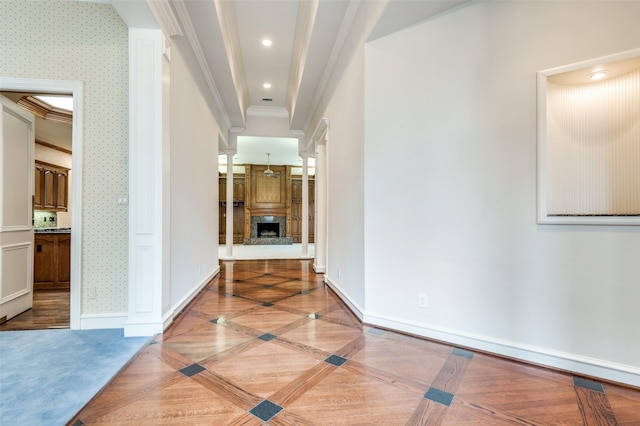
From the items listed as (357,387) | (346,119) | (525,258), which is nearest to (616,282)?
(525,258)

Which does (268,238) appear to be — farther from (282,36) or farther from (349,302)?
(349,302)

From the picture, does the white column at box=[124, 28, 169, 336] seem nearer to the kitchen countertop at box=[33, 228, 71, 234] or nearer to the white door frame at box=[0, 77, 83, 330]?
the white door frame at box=[0, 77, 83, 330]

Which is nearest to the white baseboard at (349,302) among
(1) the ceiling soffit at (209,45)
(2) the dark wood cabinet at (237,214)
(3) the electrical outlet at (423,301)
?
(3) the electrical outlet at (423,301)

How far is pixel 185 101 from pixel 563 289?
3773 mm

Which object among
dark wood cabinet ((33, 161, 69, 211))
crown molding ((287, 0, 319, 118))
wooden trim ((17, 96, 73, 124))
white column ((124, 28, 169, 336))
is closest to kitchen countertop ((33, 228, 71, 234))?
dark wood cabinet ((33, 161, 69, 211))

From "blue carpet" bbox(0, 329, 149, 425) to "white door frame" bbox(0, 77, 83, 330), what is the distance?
0.31 m

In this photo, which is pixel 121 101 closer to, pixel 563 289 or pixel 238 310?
pixel 238 310

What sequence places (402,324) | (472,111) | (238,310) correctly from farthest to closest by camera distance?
(238,310) < (402,324) < (472,111)

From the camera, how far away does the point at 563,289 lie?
6.17ft

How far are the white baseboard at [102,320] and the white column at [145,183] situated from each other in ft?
0.66

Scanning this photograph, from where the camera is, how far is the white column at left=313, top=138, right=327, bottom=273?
5.02 meters

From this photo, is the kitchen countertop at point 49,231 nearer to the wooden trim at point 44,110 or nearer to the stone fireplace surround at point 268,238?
the wooden trim at point 44,110

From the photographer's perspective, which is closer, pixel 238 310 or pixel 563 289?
pixel 563 289

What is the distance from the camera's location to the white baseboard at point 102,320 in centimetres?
248
